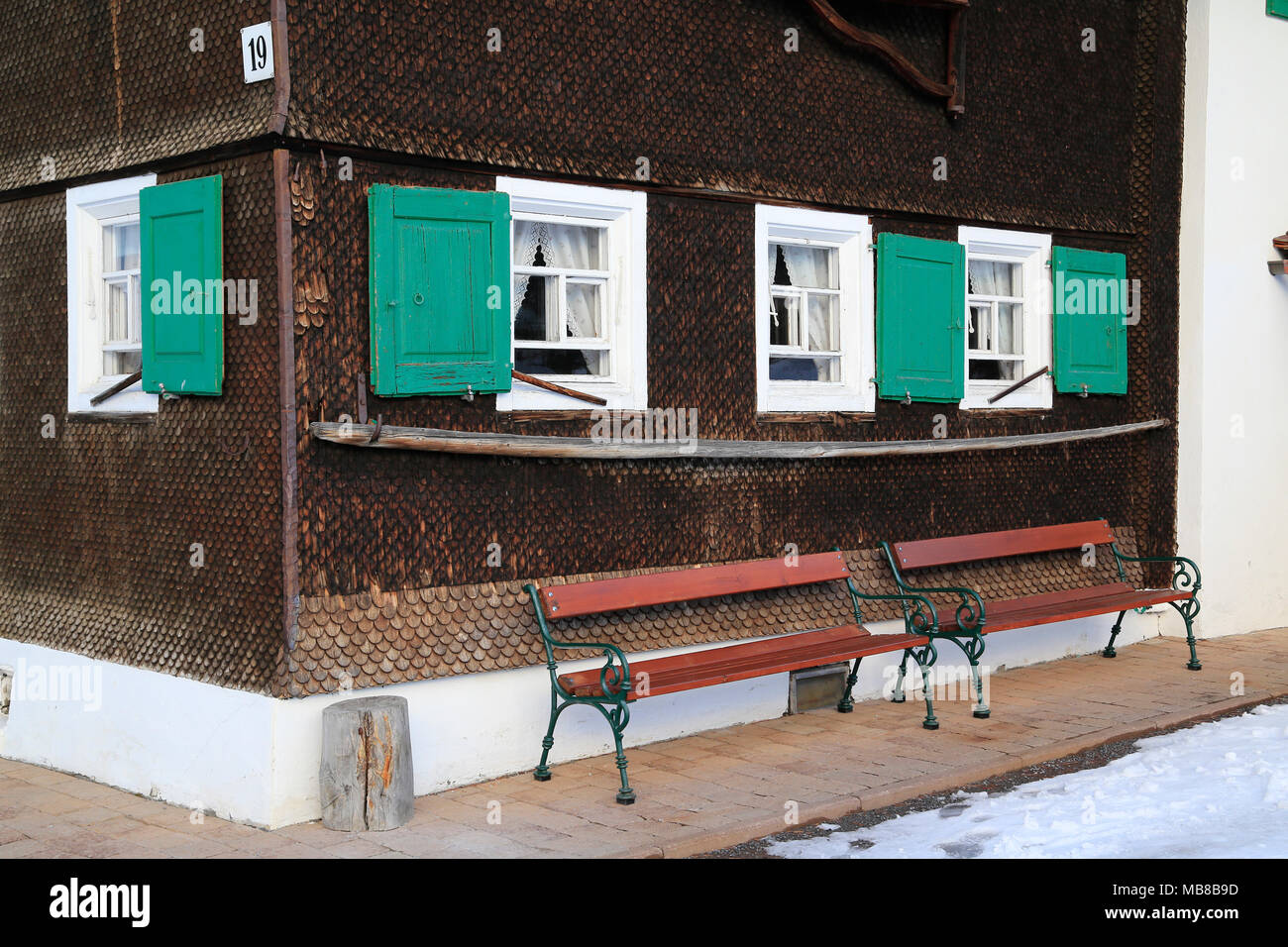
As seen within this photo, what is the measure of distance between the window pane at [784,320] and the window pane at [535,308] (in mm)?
1669

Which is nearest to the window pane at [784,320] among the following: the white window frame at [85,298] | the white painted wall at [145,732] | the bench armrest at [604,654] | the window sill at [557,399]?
the window sill at [557,399]

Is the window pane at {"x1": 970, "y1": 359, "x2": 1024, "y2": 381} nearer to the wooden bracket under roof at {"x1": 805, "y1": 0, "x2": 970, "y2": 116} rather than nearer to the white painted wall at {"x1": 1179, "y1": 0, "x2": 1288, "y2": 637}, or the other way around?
the white painted wall at {"x1": 1179, "y1": 0, "x2": 1288, "y2": 637}

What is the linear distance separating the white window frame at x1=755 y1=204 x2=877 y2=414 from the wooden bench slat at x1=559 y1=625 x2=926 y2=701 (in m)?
1.39

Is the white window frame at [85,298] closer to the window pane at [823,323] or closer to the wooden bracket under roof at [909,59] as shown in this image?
the window pane at [823,323]

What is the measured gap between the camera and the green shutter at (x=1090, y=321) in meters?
10.6

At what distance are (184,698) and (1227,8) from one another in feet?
30.0

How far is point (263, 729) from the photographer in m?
6.59

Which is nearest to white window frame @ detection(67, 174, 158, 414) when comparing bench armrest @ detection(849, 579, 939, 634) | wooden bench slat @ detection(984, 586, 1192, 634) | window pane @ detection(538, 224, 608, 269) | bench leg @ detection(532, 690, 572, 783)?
window pane @ detection(538, 224, 608, 269)

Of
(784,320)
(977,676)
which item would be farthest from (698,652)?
(784,320)

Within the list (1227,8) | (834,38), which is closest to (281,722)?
(834,38)

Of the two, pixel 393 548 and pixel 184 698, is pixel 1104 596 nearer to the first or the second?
pixel 393 548

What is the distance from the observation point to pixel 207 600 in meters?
7.08

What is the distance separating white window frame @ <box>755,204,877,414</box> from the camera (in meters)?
8.86

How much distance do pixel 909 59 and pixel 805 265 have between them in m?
1.59
